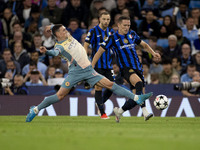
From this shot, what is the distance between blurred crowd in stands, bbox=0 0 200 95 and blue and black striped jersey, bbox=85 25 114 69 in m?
2.65

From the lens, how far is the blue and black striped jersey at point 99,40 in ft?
37.5

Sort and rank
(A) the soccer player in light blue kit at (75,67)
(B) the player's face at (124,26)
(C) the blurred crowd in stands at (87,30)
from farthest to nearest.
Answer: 1. (C) the blurred crowd in stands at (87,30)
2. (B) the player's face at (124,26)
3. (A) the soccer player in light blue kit at (75,67)

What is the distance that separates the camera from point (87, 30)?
1820cm

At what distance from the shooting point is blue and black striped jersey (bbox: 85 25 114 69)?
450 inches

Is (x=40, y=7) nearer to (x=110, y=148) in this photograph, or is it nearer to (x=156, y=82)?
(x=156, y=82)

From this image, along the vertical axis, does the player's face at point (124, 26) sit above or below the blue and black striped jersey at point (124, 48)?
above

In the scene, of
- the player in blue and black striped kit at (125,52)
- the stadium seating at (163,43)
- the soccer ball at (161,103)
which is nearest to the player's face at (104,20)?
the player in blue and black striped kit at (125,52)

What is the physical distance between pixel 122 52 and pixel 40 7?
10353 millimetres

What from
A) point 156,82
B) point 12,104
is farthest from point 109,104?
point 12,104

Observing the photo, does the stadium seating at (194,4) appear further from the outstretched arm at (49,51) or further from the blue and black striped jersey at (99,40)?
the outstretched arm at (49,51)

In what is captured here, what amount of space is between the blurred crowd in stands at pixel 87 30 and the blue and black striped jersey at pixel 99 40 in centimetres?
265

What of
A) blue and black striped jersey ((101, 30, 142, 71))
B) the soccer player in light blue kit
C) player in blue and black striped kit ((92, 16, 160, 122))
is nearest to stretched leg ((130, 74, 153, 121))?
player in blue and black striped kit ((92, 16, 160, 122))

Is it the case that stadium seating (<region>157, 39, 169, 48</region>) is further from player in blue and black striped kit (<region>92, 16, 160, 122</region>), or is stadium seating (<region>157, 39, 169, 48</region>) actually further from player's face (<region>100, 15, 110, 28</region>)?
player in blue and black striped kit (<region>92, 16, 160, 122</region>)

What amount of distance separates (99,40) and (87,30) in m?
6.83
